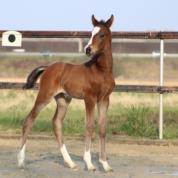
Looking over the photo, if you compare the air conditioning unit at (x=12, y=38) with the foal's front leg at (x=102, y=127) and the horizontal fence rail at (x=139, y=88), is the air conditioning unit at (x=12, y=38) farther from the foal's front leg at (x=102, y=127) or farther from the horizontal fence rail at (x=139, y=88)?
the foal's front leg at (x=102, y=127)

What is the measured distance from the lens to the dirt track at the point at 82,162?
9539 millimetres

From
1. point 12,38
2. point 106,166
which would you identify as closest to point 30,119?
point 106,166

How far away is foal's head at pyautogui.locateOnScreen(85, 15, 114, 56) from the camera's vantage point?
31.2 feet

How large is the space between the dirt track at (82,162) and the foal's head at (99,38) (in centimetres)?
169

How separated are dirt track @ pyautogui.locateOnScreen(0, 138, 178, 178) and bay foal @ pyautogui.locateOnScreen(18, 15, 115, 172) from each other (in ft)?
0.83

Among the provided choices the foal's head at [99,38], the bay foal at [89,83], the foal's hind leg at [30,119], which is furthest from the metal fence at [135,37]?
the foal's head at [99,38]

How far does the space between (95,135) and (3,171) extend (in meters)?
4.00

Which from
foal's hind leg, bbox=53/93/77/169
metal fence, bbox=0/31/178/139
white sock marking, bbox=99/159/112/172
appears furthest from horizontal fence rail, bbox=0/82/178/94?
white sock marking, bbox=99/159/112/172

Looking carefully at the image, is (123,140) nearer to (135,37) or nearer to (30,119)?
(135,37)

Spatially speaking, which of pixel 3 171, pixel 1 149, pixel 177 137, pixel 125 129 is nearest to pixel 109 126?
pixel 125 129

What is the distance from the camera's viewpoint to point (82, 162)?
34.9 feet

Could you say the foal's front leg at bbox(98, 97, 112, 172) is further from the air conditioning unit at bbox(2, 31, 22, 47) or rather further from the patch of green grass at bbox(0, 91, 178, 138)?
Answer: the air conditioning unit at bbox(2, 31, 22, 47)

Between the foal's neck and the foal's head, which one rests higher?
the foal's head

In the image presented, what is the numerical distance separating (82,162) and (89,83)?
1466 mm
